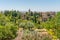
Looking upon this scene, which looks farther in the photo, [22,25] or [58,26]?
[22,25]

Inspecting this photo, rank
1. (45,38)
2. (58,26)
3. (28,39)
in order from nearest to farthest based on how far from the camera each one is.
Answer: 1. (28,39)
2. (45,38)
3. (58,26)

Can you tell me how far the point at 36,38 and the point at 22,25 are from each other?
60.8ft

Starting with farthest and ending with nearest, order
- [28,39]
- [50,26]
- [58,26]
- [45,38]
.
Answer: [50,26] → [58,26] → [45,38] → [28,39]

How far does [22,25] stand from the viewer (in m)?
33.0

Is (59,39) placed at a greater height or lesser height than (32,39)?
lesser

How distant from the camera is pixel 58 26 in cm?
2633

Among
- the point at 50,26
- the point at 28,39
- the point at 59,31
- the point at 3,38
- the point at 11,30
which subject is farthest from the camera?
the point at 50,26

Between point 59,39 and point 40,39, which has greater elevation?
point 40,39

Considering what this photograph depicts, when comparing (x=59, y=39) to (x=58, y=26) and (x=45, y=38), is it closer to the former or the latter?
(x=58, y=26)

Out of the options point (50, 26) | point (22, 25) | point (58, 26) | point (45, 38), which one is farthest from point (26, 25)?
point (45, 38)

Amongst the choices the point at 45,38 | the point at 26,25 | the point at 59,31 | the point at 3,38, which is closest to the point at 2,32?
the point at 3,38

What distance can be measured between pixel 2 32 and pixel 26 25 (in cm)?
1216

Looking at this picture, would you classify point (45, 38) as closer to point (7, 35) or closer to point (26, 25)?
point (7, 35)

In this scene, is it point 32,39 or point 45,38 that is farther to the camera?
point 45,38
